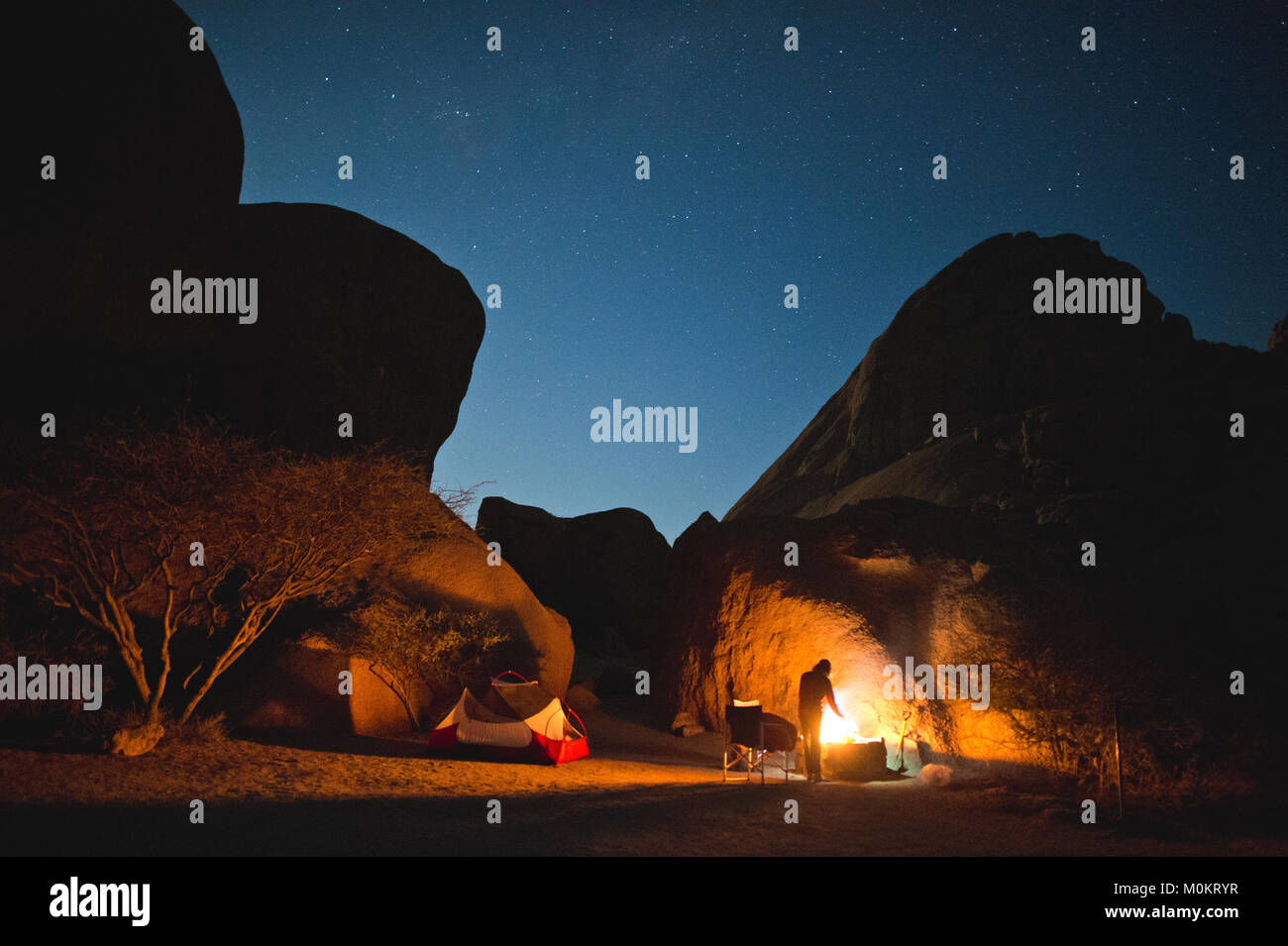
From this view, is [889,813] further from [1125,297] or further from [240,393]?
[1125,297]

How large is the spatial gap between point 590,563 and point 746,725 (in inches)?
1388

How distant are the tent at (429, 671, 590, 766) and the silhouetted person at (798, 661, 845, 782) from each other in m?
5.06

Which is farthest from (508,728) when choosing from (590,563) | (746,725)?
(590,563)

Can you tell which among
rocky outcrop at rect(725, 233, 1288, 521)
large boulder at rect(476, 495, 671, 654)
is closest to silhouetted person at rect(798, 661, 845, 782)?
rocky outcrop at rect(725, 233, 1288, 521)

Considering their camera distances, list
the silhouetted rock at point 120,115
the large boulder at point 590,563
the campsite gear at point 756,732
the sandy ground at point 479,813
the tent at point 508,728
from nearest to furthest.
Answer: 1. the sandy ground at point 479,813
2. the campsite gear at point 756,732
3. the tent at point 508,728
4. the silhouetted rock at point 120,115
5. the large boulder at point 590,563

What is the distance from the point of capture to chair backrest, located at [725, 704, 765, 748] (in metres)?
12.0

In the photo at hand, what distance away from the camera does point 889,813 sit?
9523 mm

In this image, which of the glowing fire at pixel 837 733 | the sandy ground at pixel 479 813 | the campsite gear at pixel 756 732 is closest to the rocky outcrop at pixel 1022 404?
the glowing fire at pixel 837 733

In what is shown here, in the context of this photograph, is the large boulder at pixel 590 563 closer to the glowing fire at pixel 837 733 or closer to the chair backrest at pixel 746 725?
the glowing fire at pixel 837 733

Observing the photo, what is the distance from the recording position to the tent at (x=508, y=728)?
14273 millimetres

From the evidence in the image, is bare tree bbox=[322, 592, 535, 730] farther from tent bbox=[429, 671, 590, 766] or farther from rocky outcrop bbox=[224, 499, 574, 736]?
tent bbox=[429, 671, 590, 766]

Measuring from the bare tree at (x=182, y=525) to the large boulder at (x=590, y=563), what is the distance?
30.7 metres
